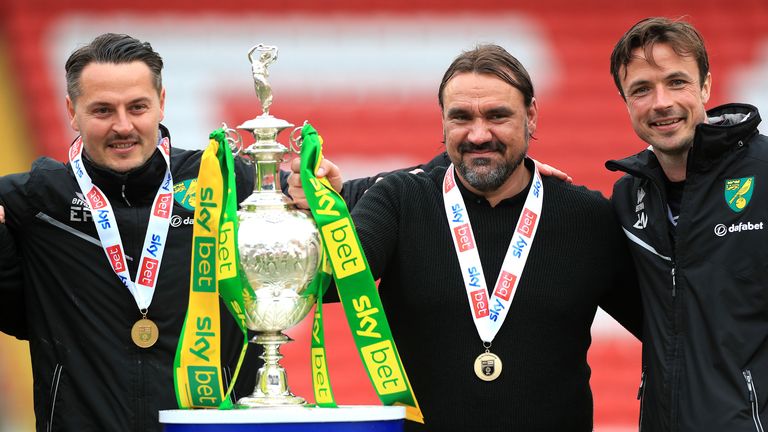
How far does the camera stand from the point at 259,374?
2916mm

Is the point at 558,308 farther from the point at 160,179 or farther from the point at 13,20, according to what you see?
the point at 13,20

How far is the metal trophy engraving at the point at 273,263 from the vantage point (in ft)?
9.37

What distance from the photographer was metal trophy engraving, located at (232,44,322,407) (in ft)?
9.37

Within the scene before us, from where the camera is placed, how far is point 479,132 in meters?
3.50

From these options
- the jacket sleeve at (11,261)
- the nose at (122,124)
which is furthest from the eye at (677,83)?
the jacket sleeve at (11,261)

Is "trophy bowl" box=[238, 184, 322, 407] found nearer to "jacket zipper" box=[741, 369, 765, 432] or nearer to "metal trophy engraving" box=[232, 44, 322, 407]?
"metal trophy engraving" box=[232, 44, 322, 407]

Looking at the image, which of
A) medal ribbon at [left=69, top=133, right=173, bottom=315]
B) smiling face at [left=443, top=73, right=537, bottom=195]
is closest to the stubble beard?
smiling face at [left=443, top=73, right=537, bottom=195]

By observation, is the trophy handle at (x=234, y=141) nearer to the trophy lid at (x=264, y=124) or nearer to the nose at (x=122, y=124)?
the trophy lid at (x=264, y=124)

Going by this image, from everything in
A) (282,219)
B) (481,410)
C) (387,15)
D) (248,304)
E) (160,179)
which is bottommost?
(481,410)

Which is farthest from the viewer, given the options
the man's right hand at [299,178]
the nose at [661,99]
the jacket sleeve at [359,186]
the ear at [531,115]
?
the jacket sleeve at [359,186]

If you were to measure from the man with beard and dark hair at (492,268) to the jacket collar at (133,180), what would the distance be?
67cm

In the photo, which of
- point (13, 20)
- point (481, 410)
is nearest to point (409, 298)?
point (481, 410)

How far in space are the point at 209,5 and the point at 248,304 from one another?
526 cm

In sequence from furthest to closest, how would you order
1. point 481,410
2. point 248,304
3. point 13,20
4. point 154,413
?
point 13,20 < point 154,413 < point 481,410 < point 248,304
